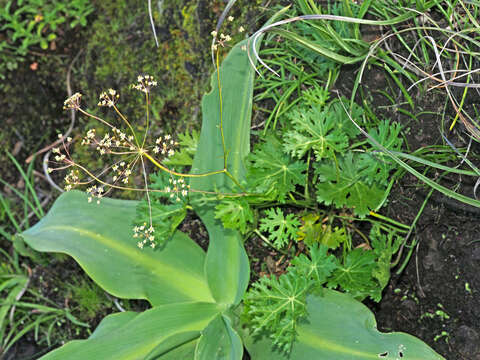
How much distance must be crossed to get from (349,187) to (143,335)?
894 mm

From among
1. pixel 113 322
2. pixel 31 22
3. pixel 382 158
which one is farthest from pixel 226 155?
pixel 31 22

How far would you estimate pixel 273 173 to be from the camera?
173 cm

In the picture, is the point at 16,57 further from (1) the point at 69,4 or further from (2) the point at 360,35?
(2) the point at 360,35

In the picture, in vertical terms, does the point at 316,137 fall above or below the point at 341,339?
above

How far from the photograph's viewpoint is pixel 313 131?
168 centimetres

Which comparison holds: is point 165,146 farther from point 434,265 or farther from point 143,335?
point 434,265

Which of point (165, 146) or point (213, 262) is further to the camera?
point (213, 262)

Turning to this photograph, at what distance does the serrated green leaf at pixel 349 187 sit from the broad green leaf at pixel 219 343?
0.56 m

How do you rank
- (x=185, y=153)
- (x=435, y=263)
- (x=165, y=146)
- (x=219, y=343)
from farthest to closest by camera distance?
(x=185, y=153)
(x=435, y=263)
(x=219, y=343)
(x=165, y=146)

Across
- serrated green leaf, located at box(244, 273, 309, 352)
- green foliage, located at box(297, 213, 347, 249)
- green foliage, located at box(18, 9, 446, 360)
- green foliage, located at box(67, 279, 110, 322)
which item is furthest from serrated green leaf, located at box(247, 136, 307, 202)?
green foliage, located at box(67, 279, 110, 322)

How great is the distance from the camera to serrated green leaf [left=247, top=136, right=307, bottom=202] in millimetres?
1729

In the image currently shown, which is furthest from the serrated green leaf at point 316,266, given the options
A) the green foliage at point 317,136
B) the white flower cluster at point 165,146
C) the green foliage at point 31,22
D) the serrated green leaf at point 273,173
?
the green foliage at point 31,22

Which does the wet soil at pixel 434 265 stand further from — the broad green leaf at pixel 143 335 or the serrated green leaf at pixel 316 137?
the broad green leaf at pixel 143 335

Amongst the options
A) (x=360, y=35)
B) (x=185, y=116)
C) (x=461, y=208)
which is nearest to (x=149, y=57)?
(x=185, y=116)
